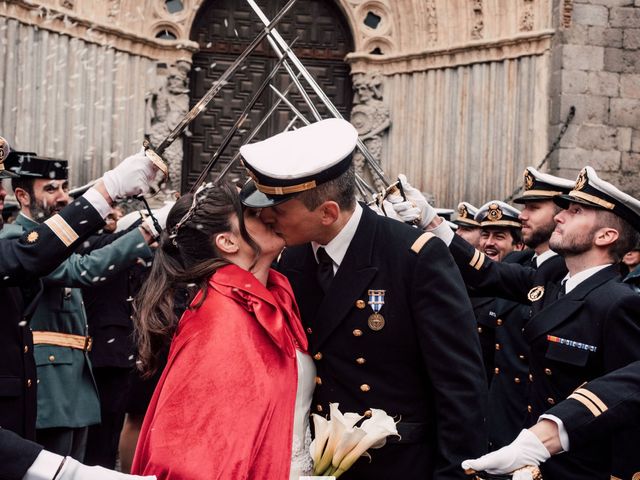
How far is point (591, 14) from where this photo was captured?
10297mm

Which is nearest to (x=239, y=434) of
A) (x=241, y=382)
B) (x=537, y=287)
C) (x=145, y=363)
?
(x=241, y=382)

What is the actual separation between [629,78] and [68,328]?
7.81 meters

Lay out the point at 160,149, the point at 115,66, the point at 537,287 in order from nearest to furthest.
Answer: the point at 160,149, the point at 537,287, the point at 115,66

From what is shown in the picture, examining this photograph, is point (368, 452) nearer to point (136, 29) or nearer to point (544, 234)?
point (544, 234)

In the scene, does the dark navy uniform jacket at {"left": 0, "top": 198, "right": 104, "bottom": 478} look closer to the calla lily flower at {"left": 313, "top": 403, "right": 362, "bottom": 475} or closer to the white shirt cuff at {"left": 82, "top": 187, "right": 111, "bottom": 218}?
the white shirt cuff at {"left": 82, "top": 187, "right": 111, "bottom": 218}

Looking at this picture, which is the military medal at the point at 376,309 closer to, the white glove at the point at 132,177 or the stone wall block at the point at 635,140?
the white glove at the point at 132,177

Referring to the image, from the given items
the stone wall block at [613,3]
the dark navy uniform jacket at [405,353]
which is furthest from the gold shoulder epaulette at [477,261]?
the stone wall block at [613,3]

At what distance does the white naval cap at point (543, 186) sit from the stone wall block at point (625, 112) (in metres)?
5.88

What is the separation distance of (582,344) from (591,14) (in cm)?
790

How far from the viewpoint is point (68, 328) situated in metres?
4.84

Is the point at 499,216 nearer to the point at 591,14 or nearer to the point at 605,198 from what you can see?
the point at 605,198

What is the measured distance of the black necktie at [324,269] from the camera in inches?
115

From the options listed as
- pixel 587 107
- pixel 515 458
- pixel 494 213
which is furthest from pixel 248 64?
pixel 515 458

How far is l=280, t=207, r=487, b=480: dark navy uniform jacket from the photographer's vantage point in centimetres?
273
